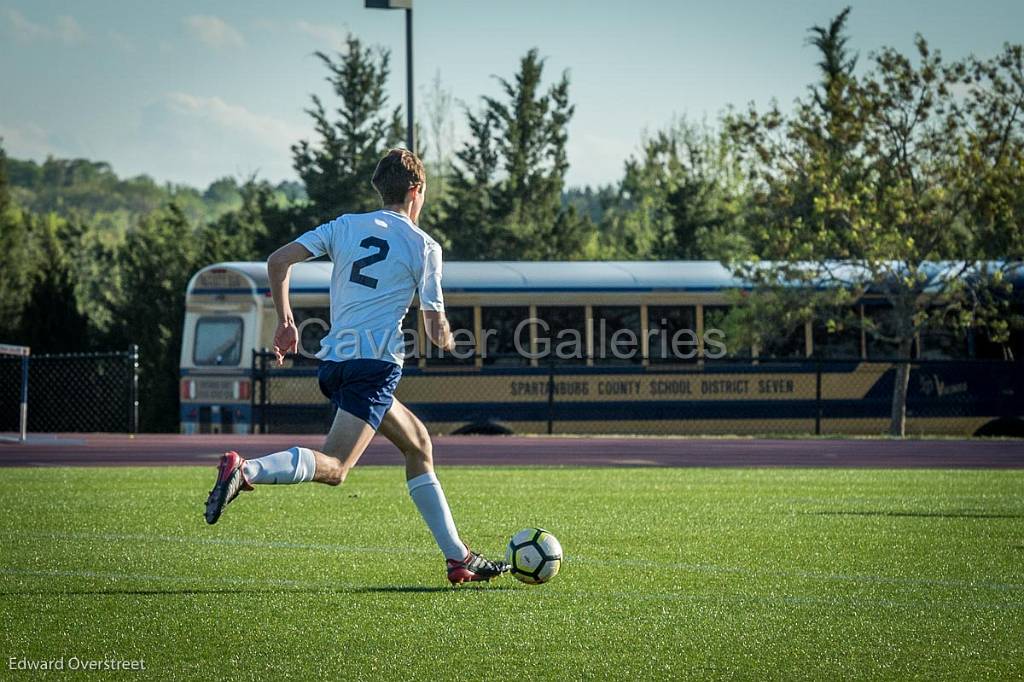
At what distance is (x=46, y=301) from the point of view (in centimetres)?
3388

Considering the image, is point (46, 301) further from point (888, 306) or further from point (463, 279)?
point (888, 306)

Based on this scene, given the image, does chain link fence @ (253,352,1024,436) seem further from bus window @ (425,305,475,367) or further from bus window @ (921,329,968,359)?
bus window @ (921,329,968,359)

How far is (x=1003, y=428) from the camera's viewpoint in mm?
26719

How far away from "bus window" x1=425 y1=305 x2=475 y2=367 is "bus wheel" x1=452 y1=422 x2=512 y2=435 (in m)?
1.11

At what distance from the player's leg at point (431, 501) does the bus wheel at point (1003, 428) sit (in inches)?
838

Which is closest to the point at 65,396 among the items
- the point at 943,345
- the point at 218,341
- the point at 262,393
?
the point at 218,341

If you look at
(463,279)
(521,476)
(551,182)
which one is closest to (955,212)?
(463,279)

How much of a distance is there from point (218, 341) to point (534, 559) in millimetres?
19814

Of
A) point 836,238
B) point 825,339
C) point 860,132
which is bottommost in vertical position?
point 825,339

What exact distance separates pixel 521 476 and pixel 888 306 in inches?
549

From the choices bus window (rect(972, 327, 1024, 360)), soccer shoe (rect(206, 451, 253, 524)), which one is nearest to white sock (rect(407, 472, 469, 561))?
soccer shoe (rect(206, 451, 253, 524))

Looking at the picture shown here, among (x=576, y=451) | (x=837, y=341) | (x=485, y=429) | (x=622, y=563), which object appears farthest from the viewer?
(x=837, y=341)

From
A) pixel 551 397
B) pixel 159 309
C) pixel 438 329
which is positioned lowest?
pixel 551 397

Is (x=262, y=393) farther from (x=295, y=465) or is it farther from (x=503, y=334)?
(x=295, y=465)
